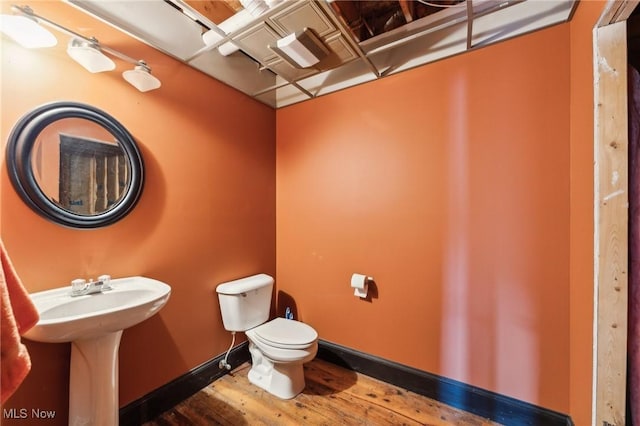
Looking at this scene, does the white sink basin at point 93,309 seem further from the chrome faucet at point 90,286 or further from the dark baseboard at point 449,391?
the dark baseboard at point 449,391

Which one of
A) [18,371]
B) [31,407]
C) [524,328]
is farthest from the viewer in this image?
[524,328]

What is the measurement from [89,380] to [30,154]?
1.05 metres

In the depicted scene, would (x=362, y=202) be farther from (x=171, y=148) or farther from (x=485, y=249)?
(x=171, y=148)

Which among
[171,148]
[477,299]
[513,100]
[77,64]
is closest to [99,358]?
[171,148]

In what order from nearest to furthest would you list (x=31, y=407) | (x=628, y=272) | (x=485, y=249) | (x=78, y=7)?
(x=628, y=272), (x=31, y=407), (x=78, y=7), (x=485, y=249)

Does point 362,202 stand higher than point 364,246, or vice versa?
point 362,202

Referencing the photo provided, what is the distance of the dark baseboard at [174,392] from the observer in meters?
1.41

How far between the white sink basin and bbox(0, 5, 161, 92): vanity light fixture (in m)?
1.07

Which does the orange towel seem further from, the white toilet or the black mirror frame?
the white toilet

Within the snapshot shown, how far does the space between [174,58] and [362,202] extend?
161cm

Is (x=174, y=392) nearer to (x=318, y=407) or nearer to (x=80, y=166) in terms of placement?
(x=318, y=407)

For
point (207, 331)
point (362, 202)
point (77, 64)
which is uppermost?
point (77, 64)

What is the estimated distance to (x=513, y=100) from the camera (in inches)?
56.7

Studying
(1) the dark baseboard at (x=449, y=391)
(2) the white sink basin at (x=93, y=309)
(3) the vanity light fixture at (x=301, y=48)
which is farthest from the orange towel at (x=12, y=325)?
(1) the dark baseboard at (x=449, y=391)
